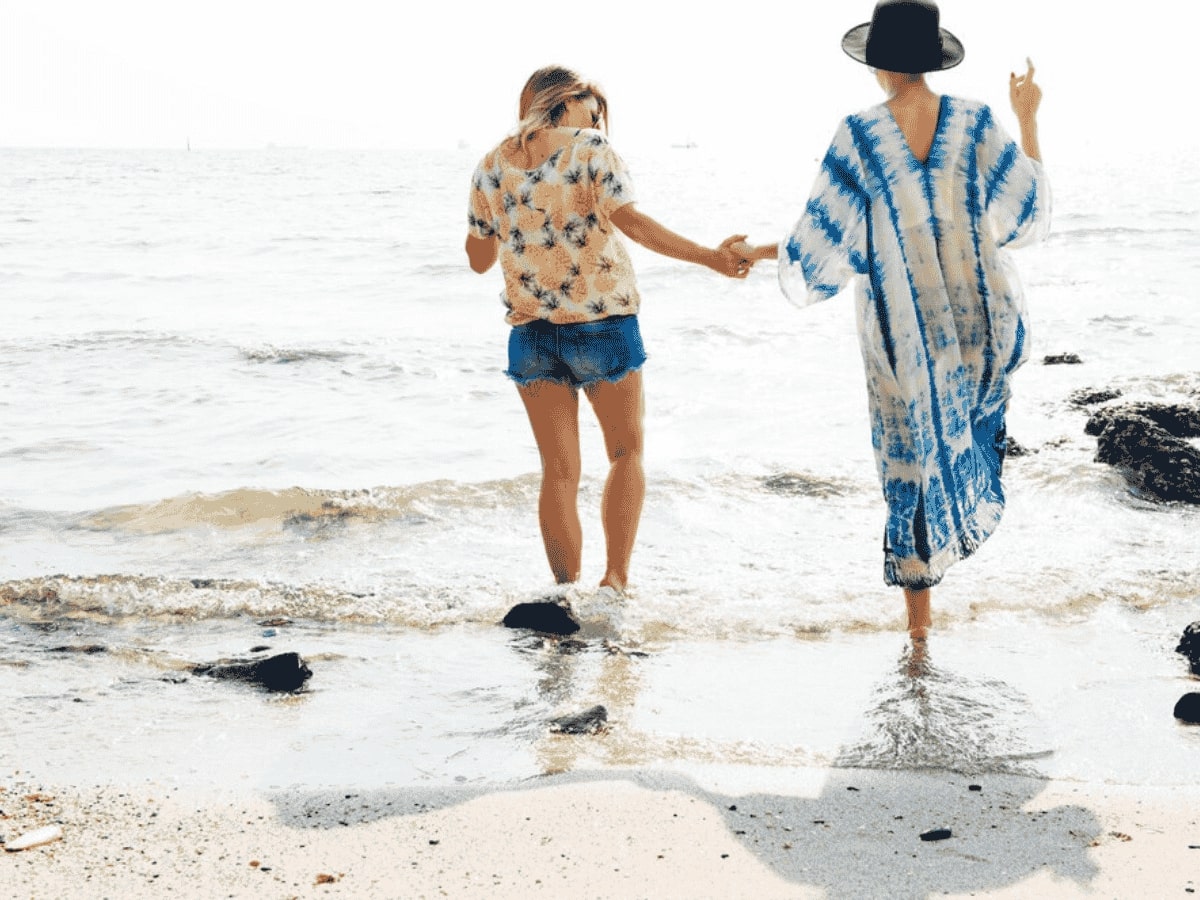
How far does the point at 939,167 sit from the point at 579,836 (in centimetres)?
214

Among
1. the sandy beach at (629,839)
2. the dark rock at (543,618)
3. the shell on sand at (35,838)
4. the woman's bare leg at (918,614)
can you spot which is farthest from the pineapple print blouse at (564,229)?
the shell on sand at (35,838)

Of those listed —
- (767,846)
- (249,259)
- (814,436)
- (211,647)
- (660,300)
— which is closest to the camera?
(767,846)

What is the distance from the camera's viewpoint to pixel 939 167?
11.7 ft

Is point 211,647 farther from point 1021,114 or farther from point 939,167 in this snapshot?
point 1021,114

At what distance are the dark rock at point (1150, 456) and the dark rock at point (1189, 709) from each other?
9.86ft

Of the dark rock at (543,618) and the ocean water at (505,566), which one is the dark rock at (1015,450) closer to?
the ocean water at (505,566)

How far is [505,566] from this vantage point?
5.50 meters

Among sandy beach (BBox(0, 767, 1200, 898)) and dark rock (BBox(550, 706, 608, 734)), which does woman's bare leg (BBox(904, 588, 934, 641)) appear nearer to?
sandy beach (BBox(0, 767, 1200, 898))

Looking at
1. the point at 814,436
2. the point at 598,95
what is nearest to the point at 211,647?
the point at 598,95

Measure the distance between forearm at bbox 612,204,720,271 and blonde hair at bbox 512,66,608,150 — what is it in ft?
1.31

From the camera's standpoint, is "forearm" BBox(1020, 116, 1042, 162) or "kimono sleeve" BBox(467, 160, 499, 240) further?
"kimono sleeve" BBox(467, 160, 499, 240)

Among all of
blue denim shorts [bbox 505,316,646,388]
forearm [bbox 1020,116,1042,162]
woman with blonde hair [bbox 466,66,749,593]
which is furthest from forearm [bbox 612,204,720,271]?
forearm [bbox 1020,116,1042,162]

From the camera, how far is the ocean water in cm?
346

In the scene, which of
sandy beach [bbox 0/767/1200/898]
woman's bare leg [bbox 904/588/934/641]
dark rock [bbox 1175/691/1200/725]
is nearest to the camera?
sandy beach [bbox 0/767/1200/898]
